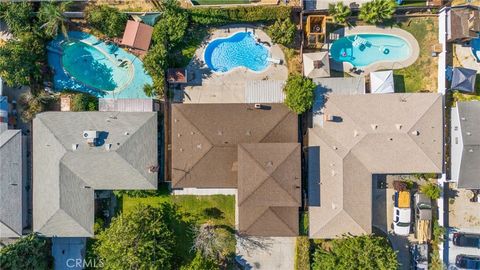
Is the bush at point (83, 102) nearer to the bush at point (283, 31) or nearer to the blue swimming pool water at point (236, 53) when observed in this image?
the blue swimming pool water at point (236, 53)

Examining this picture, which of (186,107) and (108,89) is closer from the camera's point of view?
(186,107)

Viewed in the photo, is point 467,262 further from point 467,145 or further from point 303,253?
point 303,253

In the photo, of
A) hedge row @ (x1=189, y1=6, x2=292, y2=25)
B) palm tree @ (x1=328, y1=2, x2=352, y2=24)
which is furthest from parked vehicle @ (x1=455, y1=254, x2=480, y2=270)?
hedge row @ (x1=189, y1=6, x2=292, y2=25)

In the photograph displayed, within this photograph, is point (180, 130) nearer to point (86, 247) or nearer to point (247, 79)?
point (247, 79)

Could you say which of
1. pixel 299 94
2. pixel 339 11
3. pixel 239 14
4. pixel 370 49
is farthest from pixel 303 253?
pixel 239 14

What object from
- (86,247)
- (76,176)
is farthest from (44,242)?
(76,176)

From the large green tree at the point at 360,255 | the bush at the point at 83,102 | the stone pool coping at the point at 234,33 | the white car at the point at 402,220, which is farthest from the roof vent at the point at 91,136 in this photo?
the white car at the point at 402,220
